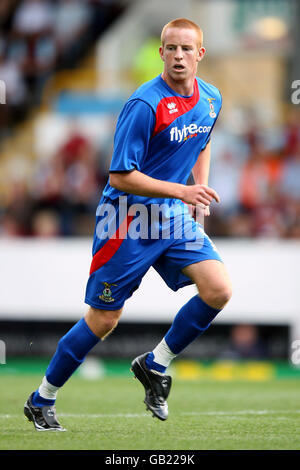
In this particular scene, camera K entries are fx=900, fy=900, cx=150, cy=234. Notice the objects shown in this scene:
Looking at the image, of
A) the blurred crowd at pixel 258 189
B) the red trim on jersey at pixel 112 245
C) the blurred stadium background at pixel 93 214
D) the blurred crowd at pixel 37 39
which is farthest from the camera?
the blurred crowd at pixel 37 39

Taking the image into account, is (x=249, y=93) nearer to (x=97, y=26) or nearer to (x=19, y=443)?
(x=97, y=26)

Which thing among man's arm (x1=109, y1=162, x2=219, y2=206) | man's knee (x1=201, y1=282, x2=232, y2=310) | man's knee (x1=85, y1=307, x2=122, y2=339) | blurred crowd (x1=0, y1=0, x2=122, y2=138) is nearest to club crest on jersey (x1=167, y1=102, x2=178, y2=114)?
man's arm (x1=109, y1=162, x2=219, y2=206)

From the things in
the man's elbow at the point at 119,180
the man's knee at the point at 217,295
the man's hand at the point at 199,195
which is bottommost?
the man's knee at the point at 217,295

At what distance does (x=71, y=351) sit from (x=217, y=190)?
6.56 m

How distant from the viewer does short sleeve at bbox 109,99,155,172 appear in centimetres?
478

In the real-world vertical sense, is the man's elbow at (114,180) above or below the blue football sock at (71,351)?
above

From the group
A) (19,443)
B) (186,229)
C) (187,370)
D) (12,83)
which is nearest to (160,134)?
(186,229)

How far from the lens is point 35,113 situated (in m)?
15.4

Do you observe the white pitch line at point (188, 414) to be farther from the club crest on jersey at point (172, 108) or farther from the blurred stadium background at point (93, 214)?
the blurred stadium background at point (93, 214)

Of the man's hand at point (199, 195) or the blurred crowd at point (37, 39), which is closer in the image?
the man's hand at point (199, 195)

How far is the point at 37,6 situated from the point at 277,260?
739 centimetres

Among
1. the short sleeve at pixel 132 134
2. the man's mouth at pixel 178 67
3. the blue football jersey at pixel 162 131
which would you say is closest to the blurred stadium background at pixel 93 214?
the blue football jersey at pixel 162 131

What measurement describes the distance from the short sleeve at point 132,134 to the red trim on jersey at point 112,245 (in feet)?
1.13

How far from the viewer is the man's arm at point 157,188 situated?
4.77 m
